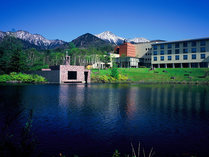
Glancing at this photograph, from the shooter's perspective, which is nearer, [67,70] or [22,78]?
[67,70]

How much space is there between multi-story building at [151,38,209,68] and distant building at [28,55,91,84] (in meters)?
51.8

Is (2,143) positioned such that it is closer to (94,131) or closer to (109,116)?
(94,131)

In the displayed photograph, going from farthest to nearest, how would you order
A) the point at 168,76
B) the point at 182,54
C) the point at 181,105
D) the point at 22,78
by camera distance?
the point at 182,54, the point at 168,76, the point at 22,78, the point at 181,105

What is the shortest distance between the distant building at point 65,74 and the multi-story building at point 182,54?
2039 inches

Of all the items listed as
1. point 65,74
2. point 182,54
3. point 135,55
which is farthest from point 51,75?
point 135,55

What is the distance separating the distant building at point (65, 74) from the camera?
7444 centimetres

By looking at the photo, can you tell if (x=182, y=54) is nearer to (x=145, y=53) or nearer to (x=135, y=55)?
(x=145, y=53)

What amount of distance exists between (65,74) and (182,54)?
2651 inches

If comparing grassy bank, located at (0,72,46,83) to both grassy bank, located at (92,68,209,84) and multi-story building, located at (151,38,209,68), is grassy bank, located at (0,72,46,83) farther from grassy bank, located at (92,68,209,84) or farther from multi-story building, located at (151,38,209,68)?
multi-story building, located at (151,38,209,68)

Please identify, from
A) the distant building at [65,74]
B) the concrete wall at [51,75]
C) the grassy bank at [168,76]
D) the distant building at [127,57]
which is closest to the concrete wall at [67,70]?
the distant building at [65,74]

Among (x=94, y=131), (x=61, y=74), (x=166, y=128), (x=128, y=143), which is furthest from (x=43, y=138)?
(x=61, y=74)

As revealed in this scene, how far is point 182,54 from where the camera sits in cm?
10538

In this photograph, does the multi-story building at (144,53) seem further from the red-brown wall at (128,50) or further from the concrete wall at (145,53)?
the red-brown wall at (128,50)

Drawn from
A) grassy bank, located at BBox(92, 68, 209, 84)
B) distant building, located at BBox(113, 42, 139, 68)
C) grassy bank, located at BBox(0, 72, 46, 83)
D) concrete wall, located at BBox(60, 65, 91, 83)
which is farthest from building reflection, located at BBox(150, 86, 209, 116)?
distant building, located at BBox(113, 42, 139, 68)
